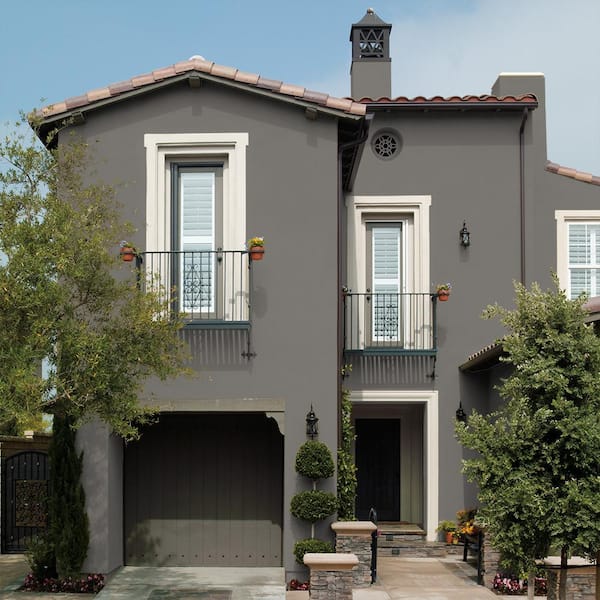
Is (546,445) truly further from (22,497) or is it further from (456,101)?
(22,497)

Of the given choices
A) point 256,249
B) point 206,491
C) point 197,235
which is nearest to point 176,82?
point 197,235

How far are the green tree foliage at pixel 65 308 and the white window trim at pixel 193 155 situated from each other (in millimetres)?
2167

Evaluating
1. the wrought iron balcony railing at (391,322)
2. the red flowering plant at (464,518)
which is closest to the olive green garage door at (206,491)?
the wrought iron balcony railing at (391,322)

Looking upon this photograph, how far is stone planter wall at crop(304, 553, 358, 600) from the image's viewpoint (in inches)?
470

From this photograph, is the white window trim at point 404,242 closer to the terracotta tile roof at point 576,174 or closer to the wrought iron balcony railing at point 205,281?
the terracotta tile roof at point 576,174

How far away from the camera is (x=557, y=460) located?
9.47 metres

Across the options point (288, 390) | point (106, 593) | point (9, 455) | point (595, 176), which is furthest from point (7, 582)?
point (595, 176)

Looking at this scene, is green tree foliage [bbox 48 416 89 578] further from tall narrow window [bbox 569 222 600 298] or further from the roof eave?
tall narrow window [bbox 569 222 600 298]

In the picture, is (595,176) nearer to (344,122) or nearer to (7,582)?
(344,122)

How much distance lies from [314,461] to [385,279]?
5354 millimetres

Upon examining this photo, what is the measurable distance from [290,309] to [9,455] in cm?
634

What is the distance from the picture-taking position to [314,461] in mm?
13328

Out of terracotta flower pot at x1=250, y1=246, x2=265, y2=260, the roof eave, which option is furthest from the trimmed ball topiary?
the roof eave

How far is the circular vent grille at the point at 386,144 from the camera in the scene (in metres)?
18.1
